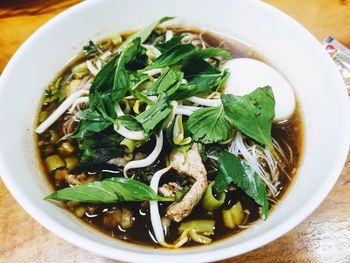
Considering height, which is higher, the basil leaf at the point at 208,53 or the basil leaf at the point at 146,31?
the basil leaf at the point at 146,31

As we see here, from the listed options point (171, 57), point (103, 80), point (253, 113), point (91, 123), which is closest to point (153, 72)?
point (171, 57)

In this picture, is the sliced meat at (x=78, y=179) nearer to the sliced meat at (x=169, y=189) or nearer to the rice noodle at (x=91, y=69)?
the sliced meat at (x=169, y=189)

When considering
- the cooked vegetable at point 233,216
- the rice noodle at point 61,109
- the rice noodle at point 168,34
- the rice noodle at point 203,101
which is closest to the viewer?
the cooked vegetable at point 233,216

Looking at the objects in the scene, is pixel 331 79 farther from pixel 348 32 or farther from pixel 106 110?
pixel 106 110

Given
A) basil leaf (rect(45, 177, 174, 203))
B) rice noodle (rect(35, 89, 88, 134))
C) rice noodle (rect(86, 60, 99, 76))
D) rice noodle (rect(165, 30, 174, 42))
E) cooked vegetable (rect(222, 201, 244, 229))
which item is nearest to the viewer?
basil leaf (rect(45, 177, 174, 203))

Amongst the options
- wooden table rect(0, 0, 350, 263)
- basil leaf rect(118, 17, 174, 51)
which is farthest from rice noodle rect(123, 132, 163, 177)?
basil leaf rect(118, 17, 174, 51)

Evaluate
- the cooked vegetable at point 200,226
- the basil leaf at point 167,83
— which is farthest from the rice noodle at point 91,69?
the cooked vegetable at point 200,226

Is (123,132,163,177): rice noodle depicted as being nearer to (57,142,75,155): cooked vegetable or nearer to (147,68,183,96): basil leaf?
(147,68,183,96): basil leaf
